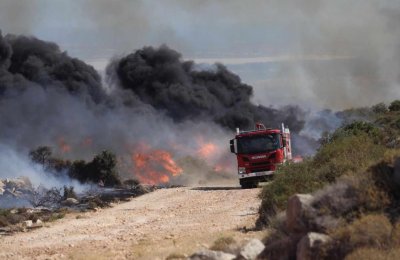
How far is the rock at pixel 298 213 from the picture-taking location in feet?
31.9

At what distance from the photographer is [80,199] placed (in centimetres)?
3100

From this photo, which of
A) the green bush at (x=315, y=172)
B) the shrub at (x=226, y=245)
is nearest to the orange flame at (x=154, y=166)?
the green bush at (x=315, y=172)

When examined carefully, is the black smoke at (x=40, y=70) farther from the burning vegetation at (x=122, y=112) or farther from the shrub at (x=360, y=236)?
the shrub at (x=360, y=236)

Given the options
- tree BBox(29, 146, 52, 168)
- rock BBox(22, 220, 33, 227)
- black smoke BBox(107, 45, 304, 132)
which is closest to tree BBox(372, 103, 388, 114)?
black smoke BBox(107, 45, 304, 132)

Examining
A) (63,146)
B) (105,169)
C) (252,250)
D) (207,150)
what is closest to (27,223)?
(252,250)

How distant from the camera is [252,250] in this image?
10.0m

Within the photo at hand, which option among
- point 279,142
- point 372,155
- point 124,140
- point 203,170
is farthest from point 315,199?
point 124,140

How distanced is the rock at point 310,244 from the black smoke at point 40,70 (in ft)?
162

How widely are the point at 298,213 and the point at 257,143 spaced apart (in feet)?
68.6

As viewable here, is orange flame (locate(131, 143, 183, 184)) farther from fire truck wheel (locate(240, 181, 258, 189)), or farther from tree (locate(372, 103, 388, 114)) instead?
tree (locate(372, 103, 388, 114))

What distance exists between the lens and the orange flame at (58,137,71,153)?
53.6 metres

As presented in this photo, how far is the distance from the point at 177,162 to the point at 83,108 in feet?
42.2

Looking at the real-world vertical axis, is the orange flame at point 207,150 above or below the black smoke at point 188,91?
below

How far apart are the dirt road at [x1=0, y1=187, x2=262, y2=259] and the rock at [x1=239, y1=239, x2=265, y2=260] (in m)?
2.30
